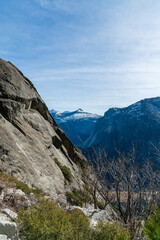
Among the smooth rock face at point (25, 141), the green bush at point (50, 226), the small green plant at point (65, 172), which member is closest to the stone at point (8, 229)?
the green bush at point (50, 226)

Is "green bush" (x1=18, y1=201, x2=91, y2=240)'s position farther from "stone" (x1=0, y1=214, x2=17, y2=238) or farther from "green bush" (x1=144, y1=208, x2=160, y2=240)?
"green bush" (x1=144, y1=208, x2=160, y2=240)

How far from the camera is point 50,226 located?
5.91 meters

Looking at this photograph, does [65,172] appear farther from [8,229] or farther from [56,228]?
[8,229]

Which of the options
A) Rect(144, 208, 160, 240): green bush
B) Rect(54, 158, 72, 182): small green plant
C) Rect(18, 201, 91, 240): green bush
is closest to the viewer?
Rect(144, 208, 160, 240): green bush

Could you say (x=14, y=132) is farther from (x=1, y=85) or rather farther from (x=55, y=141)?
(x=55, y=141)

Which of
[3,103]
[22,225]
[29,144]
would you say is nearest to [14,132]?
[29,144]

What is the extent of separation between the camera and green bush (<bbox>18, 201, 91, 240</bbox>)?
5.69m

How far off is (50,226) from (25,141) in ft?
38.7

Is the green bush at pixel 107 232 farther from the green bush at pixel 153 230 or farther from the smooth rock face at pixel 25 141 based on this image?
the smooth rock face at pixel 25 141

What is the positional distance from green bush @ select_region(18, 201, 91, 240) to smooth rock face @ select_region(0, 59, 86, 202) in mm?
6417

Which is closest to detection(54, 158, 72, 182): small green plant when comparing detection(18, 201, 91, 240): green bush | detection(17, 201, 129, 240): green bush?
detection(17, 201, 129, 240): green bush

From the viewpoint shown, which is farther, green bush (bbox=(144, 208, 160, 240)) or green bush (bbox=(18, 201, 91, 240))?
green bush (bbox=(18, 201, 91, 240))

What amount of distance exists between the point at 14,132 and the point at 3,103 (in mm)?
3160

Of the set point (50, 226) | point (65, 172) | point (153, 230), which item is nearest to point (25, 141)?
point (65, 172)
